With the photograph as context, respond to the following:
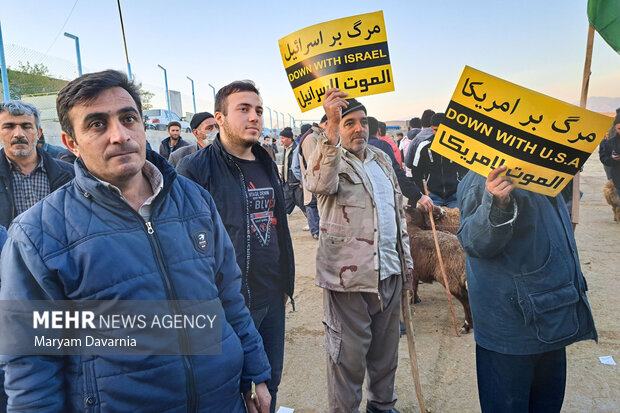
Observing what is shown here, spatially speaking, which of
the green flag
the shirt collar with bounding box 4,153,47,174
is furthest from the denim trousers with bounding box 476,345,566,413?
the shirt collar with bounding box 4,153,47,174

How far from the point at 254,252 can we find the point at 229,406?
40.9 inches

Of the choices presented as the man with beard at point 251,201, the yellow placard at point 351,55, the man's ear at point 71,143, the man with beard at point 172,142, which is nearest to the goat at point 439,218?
the yellow placard at point 351,55

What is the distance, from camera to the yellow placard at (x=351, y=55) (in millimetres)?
2562

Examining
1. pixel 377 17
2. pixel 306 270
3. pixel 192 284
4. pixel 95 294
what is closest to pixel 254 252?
pixel 192 284

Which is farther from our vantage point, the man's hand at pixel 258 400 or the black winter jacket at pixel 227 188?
the black winter jacket at pixel 227 188

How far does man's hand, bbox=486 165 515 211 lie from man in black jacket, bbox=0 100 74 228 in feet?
9.95

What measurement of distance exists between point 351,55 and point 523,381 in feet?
7.07

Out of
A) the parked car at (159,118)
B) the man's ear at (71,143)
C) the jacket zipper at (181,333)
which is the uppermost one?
the parked car at (159,118)

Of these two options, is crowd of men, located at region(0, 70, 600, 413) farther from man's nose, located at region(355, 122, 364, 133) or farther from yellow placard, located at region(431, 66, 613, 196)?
yellow placard, located at region(431, 66, 613, 196)

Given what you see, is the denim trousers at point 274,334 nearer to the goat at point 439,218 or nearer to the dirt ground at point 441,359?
the dirt ground at point 441,359

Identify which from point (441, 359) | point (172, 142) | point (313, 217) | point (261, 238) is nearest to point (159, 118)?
point (172, 142)

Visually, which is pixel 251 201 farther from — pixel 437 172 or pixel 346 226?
pixel 437 172

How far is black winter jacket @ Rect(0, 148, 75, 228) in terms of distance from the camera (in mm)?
2832

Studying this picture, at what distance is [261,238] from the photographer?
7.95ft
